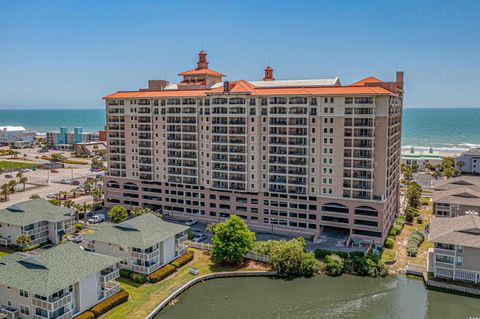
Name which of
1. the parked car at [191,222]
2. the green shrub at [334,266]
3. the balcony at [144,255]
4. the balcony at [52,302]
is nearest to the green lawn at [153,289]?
the balcony at [144,255]

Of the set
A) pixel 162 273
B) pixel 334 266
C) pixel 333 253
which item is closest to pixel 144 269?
pixel 162 273

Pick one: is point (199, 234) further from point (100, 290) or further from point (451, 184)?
point (451, 184)

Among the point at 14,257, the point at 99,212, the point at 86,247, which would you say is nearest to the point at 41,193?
the point at 99,212

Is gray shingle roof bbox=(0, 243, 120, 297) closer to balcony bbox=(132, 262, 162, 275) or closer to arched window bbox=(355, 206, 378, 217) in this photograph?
balcony bbox=(132, 262, 162, 275)

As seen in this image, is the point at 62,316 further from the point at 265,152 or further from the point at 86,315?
the point at 265,152

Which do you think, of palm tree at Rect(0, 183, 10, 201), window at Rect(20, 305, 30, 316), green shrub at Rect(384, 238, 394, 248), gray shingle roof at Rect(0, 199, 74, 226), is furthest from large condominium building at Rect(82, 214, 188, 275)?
palm tree at Rect(0, 183, 10, 201)
